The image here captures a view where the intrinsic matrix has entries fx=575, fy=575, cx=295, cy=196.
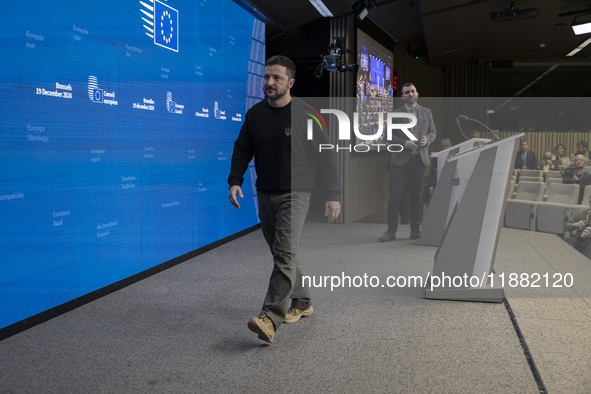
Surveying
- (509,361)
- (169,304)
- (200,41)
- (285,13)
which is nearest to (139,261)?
(169,304)

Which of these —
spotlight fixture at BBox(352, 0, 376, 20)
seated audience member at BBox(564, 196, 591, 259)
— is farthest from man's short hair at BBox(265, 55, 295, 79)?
spotlight fixture at BBox(352, 0, 376, 20)

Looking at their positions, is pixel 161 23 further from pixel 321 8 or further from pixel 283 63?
pixel 321 8

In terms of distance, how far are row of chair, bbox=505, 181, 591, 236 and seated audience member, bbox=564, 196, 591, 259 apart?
2.99ft

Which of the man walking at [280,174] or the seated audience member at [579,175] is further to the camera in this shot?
the seated audience member at [579,175]

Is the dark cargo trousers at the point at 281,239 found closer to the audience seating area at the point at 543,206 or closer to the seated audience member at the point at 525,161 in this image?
the audience seating area at the point at 543,206

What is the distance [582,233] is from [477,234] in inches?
106

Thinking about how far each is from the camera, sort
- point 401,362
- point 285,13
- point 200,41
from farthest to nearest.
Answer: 1. point 285,13
2. point 200,41
3. point 401,362

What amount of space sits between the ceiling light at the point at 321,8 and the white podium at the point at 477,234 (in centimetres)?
389

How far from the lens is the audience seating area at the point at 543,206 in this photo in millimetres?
7289

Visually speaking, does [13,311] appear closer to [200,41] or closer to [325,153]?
[325,153]

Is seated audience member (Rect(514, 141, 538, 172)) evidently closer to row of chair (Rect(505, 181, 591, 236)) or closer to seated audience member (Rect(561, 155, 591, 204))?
seated audience member (Rect(561, 155, 591, 204))

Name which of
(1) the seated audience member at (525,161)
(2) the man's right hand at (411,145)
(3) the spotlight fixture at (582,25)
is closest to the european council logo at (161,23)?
(2) the man's right hand at (411,145)

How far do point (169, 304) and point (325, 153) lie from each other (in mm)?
1510

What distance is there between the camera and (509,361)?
2.76 meters
